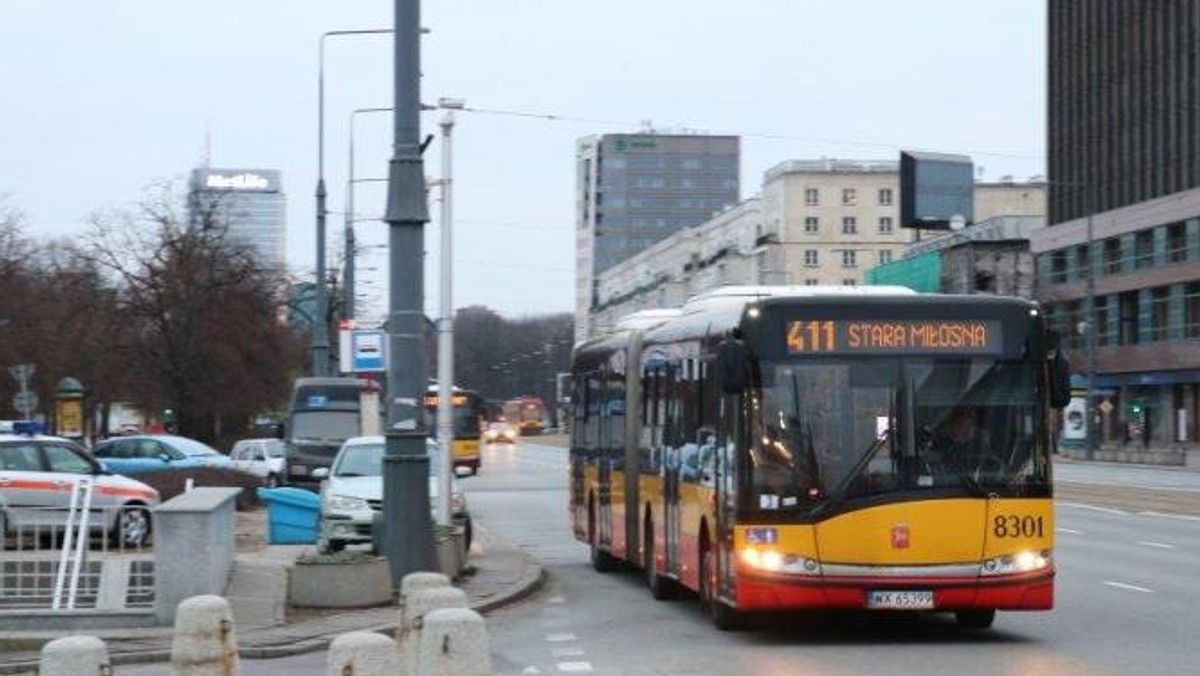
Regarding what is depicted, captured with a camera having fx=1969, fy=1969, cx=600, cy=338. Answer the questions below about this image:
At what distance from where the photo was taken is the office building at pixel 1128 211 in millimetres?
84938

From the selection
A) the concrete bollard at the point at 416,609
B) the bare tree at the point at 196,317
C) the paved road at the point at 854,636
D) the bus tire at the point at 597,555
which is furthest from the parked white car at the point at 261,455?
the concrete bollard at the point at 416,609

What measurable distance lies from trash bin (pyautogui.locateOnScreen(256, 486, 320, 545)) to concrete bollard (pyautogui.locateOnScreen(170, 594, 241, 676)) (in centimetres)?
1713

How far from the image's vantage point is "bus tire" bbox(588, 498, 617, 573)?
80.0 feet

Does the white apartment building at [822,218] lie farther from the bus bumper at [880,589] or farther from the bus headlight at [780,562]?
the bus headlight at [780,562]

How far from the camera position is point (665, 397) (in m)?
19.8

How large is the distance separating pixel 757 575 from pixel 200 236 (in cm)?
4347

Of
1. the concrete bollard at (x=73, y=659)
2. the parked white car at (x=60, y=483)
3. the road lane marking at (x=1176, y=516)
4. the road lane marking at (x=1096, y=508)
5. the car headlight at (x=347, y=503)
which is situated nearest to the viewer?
the concrete bollard at (x=73, y=659)

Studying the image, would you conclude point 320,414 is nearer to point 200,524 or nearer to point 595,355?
point 595,355

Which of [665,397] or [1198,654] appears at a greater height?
[665,397]

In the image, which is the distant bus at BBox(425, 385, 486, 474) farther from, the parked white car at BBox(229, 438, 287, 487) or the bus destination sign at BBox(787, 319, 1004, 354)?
the bus destination sign at BBox(787, 319, 1004, 354)

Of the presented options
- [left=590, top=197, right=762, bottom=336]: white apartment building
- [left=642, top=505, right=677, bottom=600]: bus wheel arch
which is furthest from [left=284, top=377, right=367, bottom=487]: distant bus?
[left=590, top=197, right=762, bottom=336]: white apartment building

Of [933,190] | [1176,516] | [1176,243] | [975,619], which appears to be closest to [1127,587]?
[975,619]

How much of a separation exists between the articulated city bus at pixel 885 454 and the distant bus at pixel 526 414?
122422 millimetres

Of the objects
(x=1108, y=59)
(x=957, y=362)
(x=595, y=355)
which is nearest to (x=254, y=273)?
(x=595, y=355)
